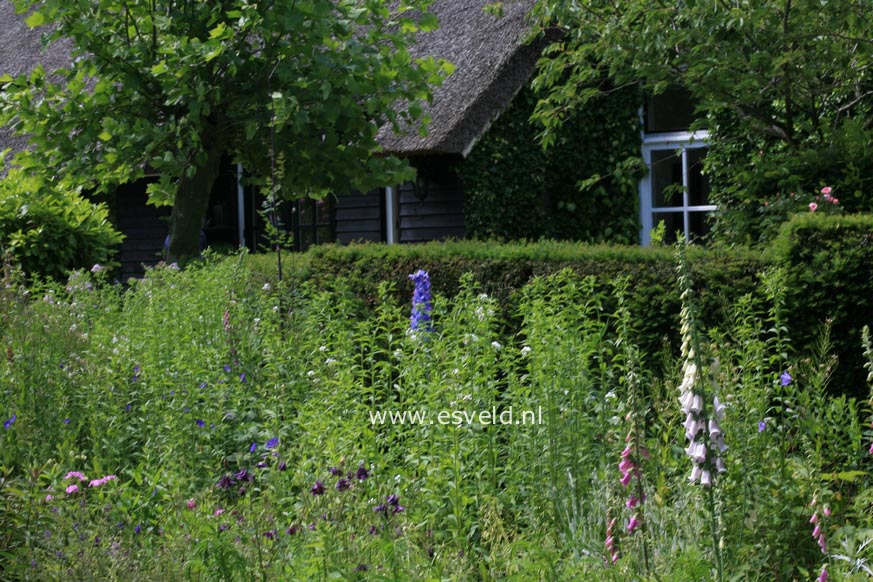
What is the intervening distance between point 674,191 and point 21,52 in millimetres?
12486

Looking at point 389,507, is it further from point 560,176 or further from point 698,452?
point 560,176

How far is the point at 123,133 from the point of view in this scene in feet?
28.8

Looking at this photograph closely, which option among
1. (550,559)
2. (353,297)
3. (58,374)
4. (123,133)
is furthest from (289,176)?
(550,559)

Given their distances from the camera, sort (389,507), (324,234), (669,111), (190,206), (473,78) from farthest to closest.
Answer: (324,234), (669,111), (473,78), (190,206), (389,507)

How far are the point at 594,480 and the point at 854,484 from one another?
121 centimetres

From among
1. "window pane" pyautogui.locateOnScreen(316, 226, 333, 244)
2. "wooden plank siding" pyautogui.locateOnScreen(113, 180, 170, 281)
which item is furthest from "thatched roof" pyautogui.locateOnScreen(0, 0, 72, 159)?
"window pane" pyautogui.locateOnScreen(316, 226, 333, 244)

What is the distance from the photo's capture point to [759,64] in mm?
8094

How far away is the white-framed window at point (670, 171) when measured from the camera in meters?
12.8

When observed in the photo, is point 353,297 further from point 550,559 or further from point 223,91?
point 550,559

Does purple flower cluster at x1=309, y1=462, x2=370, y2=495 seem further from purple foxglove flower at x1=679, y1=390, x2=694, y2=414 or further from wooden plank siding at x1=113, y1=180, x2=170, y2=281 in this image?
wooden plank siding at x1=113, y1=180, x2=170, y2=281

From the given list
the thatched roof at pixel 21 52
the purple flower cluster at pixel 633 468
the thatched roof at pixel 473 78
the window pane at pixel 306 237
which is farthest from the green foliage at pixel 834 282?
the thatched roof at pixel 21 52

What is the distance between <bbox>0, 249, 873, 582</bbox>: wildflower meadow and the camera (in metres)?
2.86

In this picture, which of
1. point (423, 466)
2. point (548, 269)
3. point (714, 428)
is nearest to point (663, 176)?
point (548, 269)

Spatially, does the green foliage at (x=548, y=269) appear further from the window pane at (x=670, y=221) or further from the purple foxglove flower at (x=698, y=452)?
the window pane at (x=670, y=221)
